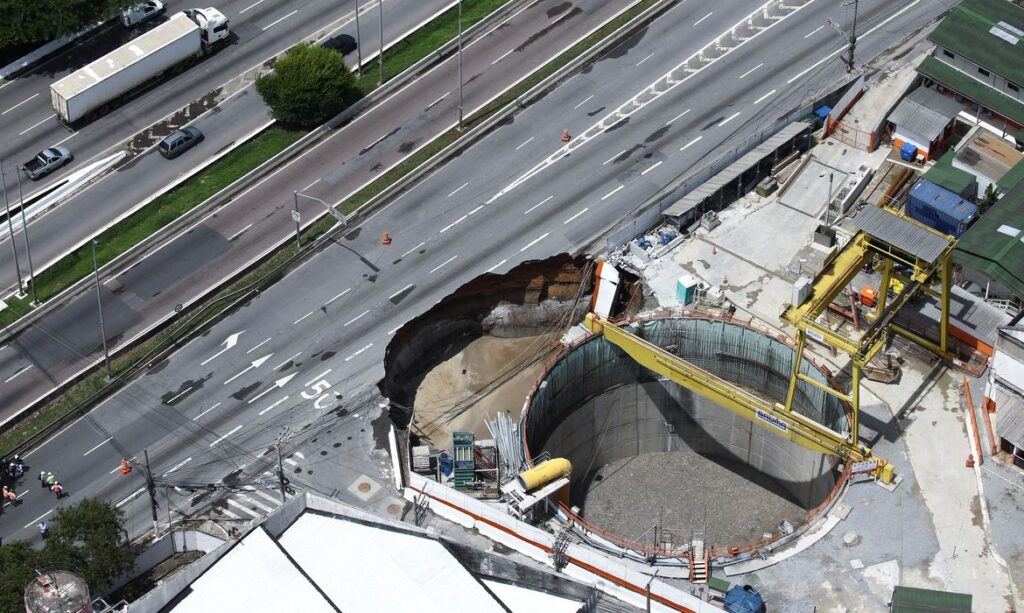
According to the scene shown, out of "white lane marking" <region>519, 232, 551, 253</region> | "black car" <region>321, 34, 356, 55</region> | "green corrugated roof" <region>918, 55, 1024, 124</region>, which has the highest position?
"green corrugated roof" <region>918, 55, 1024, 124</region>

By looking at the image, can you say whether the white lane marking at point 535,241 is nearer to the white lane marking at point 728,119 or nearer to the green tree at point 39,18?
the white lane marking at point 728,119

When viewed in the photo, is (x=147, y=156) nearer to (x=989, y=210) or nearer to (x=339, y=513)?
(x=339, y=513)

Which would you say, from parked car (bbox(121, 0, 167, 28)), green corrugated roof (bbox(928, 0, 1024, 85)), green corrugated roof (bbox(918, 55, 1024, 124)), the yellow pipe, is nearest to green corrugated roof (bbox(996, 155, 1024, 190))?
green corrugated roof (bbox(918, 55, 1024, 124))

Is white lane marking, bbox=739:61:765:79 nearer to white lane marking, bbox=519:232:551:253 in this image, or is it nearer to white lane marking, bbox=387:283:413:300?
white lane marking, bbox=519:232:551:253

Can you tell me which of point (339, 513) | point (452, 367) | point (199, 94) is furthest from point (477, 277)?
point (199, 94)

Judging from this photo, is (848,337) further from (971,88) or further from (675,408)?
(971,88)

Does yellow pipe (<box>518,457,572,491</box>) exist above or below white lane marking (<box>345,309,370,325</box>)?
above
